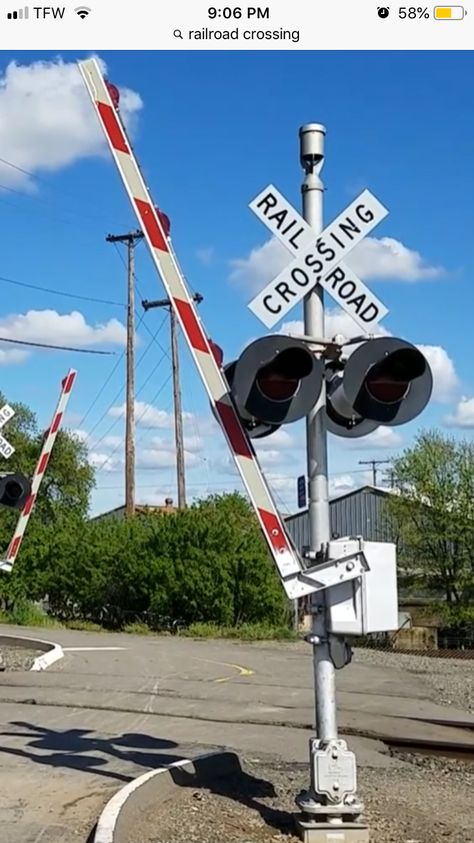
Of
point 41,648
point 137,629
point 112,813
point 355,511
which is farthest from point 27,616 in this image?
point 355,511

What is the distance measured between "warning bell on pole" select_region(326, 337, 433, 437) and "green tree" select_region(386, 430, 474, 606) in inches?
1478

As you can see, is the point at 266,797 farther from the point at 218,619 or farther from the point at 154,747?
the point at 218,619

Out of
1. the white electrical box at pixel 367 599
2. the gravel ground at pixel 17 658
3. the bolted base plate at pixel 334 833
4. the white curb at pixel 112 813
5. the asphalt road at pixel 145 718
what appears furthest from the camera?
the gravel ground at pixel 17 658

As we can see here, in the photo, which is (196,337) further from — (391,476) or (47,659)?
(391,476)

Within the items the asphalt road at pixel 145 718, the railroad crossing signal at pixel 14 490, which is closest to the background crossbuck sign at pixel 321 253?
the asphalt road at pixel 145 718

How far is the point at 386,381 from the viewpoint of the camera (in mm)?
6293

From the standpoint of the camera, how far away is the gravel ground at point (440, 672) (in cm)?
1576

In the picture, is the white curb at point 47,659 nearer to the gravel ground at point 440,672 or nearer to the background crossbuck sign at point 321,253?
the gravel ground at point 440,672

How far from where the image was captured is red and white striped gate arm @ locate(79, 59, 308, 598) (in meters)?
6.39

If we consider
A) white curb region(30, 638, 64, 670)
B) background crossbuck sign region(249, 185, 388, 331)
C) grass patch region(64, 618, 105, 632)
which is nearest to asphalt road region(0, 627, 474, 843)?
white curb region(30, 638, 64, 670)

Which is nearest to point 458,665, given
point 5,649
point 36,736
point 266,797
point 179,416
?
point 5,649

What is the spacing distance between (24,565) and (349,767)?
105 ft

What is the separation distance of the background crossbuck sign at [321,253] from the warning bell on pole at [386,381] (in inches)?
13.1

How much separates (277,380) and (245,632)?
24.3 m
